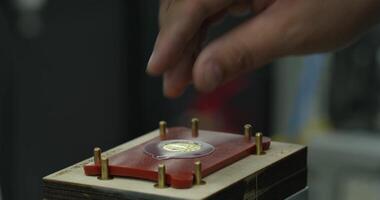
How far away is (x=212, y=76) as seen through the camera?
2.33ft

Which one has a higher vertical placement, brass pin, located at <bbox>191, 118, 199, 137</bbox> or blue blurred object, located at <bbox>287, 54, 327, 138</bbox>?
brass pin, located at <bbox>191, 118, 199, 137</bbox>

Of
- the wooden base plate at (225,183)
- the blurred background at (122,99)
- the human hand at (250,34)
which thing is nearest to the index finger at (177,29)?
the human hand at (250,34)

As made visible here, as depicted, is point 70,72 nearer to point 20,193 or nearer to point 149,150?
point 20,193

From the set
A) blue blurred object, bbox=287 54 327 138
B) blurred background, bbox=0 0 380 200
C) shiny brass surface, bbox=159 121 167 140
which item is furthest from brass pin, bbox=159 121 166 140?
blue blurred object, bbox=287 54 327 138

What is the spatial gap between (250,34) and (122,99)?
1.60 metres

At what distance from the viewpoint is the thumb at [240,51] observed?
2.33ft

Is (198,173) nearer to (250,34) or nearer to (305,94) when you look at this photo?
(250,34)

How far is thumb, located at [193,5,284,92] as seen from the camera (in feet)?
2.33

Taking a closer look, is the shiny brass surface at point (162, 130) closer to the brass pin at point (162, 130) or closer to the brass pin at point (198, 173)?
the brass pin at point (162, 130)

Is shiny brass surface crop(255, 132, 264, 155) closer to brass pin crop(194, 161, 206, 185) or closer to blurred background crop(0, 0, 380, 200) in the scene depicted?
brass pin crop(194, 161, 206, 185)

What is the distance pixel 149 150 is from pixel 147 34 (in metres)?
1.77

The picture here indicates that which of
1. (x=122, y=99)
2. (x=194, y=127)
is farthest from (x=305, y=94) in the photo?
(x=194, y=127)

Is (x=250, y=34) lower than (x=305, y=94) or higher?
higher

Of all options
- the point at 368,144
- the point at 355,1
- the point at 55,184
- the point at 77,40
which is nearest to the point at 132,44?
the point at 77,40
